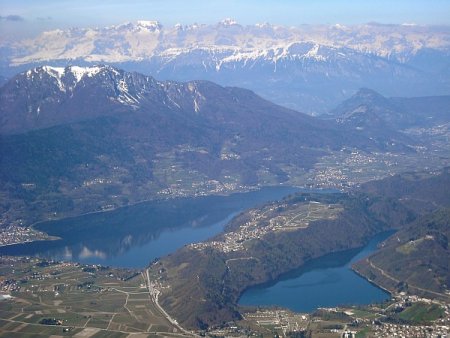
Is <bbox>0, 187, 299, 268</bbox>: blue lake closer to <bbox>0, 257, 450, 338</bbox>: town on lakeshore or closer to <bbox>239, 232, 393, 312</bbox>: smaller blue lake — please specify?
<bbox>0, 257, 450, 338</bbox>: town on lakeshore

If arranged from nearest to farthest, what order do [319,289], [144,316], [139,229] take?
[144,316] < [319,289] < [139,229]

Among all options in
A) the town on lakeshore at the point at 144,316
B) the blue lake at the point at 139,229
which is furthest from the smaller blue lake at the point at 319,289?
the blue lake at the point at 139,229

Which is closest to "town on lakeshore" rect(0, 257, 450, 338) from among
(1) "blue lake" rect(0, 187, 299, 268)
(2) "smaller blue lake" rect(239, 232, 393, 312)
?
(2) "smaller blue lake" rect(239, 232, 393, 312)

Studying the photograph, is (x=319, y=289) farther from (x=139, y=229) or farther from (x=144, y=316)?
(x=139, y=229)

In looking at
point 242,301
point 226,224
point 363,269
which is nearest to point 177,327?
point 242,301

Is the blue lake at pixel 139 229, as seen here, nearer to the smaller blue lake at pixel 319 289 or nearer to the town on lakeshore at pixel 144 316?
the town on lakeshore at pixel 144 316

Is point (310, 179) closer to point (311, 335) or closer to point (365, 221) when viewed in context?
point (365, 221)

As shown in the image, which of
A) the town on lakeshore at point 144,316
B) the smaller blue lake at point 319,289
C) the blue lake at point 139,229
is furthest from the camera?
the blue lake at point 139,229

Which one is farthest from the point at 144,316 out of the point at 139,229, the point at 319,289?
the point at 139,229
